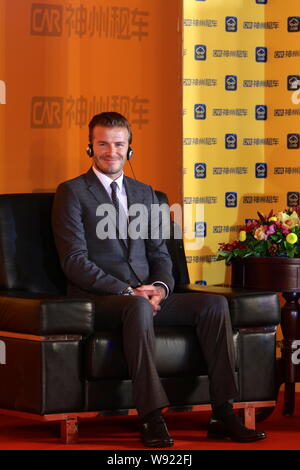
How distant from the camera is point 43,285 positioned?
4.14 meters

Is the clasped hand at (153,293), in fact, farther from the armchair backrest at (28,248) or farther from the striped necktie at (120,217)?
the armchair backrest at (28,248)

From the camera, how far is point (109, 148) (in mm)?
4137

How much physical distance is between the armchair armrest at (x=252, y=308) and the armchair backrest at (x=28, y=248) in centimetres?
82

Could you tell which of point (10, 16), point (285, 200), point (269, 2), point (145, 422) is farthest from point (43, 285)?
point (269, 2)

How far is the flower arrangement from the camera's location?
15.2 ft

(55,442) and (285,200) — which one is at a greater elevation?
(285,200)

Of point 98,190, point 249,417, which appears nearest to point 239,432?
point 249,417

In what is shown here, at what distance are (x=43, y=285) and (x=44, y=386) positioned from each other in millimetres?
647

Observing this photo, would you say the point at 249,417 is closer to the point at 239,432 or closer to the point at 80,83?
the point at 239,432

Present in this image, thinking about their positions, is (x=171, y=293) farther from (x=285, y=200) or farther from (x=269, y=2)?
(x=269, y=2)

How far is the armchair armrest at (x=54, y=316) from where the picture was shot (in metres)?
3.59

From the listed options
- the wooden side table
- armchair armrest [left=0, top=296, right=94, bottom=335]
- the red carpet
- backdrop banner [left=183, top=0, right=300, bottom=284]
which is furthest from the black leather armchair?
backdrop banner [left=183, top=0, right=300, bottom=284]

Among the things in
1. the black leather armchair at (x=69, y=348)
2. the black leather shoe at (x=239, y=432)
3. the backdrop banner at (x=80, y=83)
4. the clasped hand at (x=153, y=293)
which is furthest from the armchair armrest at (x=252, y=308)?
the backdrop banner at (x=80, y=83)

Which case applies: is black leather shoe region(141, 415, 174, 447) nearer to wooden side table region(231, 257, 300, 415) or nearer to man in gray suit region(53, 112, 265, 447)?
man in gray suit region(53, 112, 265, 447)
